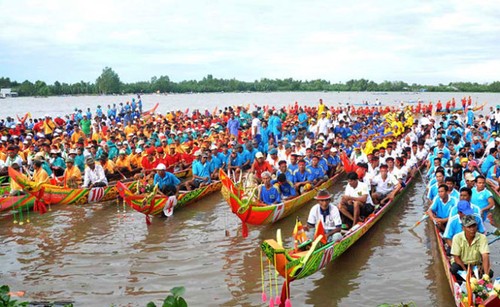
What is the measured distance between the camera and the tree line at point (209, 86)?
9106cm

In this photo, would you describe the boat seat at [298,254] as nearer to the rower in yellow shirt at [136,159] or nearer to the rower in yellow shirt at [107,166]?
the rower in yellow shirt at [107,166]

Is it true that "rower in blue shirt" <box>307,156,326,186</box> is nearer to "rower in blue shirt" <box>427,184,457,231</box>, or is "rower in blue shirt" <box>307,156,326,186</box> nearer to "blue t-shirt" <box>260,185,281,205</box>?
"blue t-shirt" <box>260,185,281,205</box>

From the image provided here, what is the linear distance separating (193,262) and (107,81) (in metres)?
92.7

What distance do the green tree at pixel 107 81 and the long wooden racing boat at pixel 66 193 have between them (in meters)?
88.0

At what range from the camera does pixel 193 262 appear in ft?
26.9

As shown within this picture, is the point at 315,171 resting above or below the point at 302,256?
above

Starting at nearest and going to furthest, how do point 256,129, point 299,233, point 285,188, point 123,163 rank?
point 299,233
point 285,188
point 123,163
point 256,129

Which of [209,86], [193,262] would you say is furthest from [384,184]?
[209,86]

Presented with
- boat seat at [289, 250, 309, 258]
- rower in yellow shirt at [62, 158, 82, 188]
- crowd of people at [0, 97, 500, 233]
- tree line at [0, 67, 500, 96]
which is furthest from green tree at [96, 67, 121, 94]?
boat seat at [289, 250, 309, 258]

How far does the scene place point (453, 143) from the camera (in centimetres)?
1405

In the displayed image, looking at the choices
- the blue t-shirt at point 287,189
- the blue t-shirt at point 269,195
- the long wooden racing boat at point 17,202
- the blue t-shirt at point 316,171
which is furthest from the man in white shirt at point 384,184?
the long wooden racing boat at point 17,202

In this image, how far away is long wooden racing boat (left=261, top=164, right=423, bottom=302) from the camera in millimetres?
5453

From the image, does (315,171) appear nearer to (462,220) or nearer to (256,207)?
(256,207)

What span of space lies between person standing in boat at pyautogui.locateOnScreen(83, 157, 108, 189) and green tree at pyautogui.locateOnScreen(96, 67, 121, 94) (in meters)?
87.7
